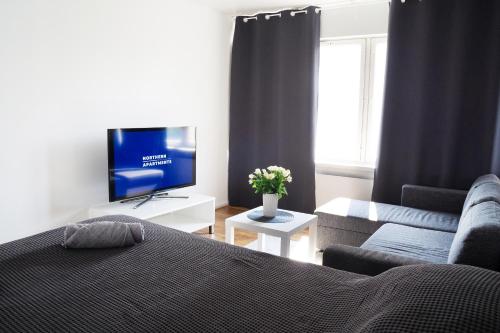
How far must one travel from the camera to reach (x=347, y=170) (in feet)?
15.4

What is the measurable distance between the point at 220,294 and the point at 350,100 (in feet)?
12.1

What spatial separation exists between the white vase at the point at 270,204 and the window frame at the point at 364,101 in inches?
64.2

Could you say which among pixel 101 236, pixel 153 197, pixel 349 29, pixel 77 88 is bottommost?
pixel 153 197

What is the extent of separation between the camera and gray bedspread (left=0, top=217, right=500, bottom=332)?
113cm

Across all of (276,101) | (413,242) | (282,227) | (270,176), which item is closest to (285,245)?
(282,227)

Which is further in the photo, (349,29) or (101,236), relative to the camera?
(349,29)

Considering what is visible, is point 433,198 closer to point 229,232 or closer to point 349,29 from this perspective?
point 229,232

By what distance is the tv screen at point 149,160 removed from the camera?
3.51 m

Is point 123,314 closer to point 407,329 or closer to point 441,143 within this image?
point 407,329

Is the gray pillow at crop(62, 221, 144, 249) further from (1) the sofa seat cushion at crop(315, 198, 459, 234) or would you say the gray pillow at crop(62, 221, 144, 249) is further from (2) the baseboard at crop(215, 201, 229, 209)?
(2) the baseboard at crop(215, 201, 229, 209)

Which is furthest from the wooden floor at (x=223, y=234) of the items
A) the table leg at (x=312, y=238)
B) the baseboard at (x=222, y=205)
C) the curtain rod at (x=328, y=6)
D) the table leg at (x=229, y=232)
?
the curtain rod at (x=328, y=6)

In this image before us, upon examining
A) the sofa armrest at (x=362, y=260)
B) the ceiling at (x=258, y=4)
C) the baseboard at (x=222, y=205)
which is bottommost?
the baseboard at (x=222, y=205)

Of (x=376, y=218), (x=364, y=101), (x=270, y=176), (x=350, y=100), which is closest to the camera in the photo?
(x=270, y=176)

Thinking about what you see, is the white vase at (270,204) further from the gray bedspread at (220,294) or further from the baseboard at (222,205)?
the baseboard at (222,205)
